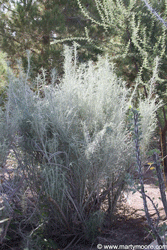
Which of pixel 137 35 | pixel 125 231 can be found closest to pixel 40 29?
pixel 137 35

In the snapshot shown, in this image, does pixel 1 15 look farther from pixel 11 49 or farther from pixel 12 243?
pixel 12 243

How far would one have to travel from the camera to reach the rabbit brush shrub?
207cm

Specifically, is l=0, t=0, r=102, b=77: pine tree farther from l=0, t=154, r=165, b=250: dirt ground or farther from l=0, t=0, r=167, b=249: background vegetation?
l=0, t=154, r=165, b=250: dirt ground

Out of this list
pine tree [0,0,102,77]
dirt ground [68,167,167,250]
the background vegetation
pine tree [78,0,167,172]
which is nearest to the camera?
the background vegetation

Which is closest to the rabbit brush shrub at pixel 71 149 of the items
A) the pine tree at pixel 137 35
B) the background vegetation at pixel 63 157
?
the background vegetation at pixel 63 157

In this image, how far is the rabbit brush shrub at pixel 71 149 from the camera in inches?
81.5

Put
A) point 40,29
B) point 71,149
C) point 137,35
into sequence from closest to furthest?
1. point 71,149
2. point 137,35
3. point 40,29

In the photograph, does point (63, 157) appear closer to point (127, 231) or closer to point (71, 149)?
point (71, 149)

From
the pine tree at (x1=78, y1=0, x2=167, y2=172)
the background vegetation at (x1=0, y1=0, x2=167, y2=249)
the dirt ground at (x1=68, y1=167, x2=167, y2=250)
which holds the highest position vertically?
the pine tree at (x1=78, y1=0, x2=167, y2=172)

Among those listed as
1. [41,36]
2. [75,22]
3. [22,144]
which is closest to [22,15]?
[41,36]

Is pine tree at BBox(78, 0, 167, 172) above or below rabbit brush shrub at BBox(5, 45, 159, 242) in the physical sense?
above

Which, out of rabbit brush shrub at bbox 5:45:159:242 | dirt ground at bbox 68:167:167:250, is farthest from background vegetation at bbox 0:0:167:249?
dirt ground at bbox 68:167:167:250

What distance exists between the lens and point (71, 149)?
7.23 feet

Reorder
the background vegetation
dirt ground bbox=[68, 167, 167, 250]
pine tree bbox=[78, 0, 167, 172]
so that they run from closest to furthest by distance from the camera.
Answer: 1. the background vegetation
2. dirt ground bbox=[68, 167, 167, 250]
3. pine tree bbox=[78, 0, 167, 172]
